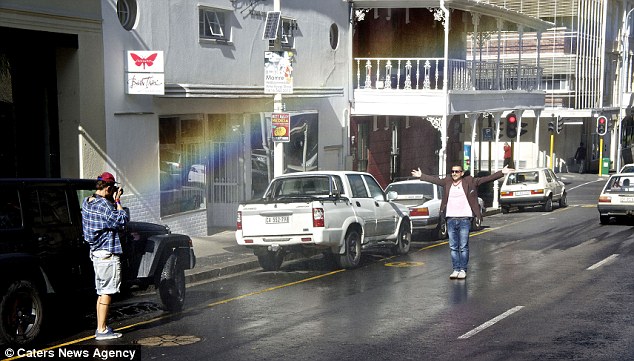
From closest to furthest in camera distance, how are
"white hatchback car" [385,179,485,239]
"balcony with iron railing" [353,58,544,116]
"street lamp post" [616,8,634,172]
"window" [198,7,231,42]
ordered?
"window" [198,7,231,42] → "white hatchback car" [385,179,485,239] → "balcony with iron railing" [353,58,544,116] → "street lamp post" [616,8,634,172]

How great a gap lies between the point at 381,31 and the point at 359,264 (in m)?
15.4

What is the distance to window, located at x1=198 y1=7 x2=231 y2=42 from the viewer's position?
72.4 feet

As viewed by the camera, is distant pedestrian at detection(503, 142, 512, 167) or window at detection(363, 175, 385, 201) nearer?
window at detection(363, 175, 385, 201)

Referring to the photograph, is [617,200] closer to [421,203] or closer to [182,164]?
[421,203]

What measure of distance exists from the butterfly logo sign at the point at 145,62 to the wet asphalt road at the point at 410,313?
189 inches

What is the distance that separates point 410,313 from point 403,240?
780 centimetres

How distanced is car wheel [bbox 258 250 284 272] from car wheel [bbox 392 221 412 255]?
3.12 meters

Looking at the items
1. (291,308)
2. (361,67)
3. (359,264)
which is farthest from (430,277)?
(361,67)

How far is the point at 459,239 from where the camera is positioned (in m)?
15.5

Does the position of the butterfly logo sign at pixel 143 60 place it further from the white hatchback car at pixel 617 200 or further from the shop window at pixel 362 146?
the white hatchback car at pixel 617 200

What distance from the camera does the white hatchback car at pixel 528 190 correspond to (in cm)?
3322

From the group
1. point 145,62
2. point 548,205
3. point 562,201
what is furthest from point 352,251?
point 562,201

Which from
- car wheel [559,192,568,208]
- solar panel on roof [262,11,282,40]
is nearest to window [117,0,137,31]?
solar panel on roof [262,11,282,40]

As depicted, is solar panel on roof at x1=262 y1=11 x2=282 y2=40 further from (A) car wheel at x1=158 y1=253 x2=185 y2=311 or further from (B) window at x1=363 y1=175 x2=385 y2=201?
(A) car wheel at x1=158 y1=253 x2=185 y2=311
